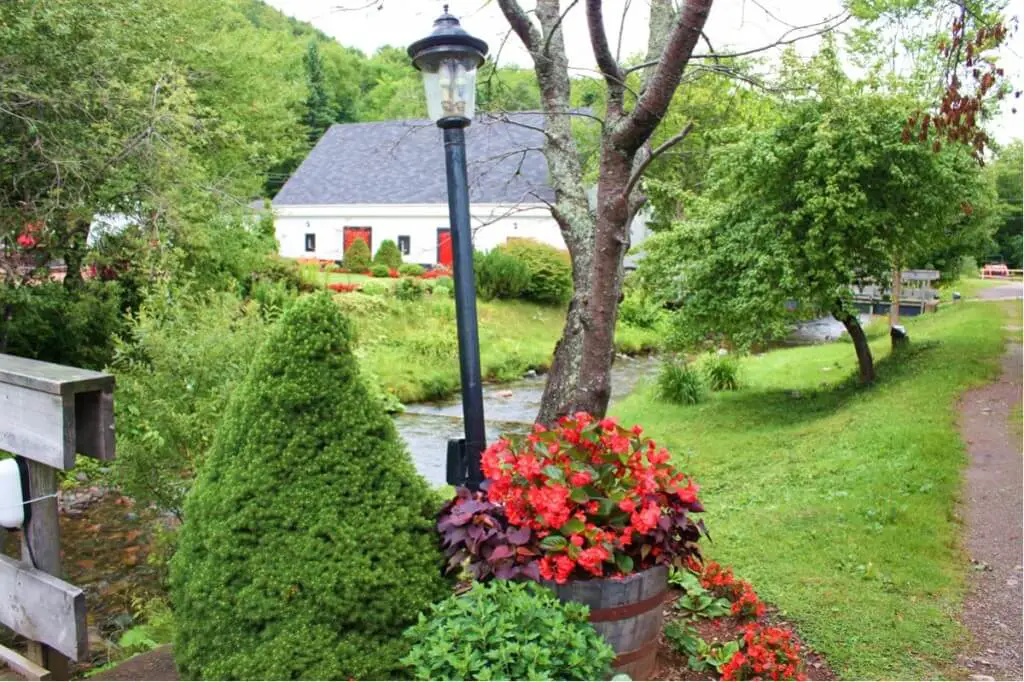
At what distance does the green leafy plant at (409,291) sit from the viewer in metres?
21.4

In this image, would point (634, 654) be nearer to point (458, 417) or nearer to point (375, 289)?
point (458, 417)

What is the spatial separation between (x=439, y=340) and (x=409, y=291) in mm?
4094

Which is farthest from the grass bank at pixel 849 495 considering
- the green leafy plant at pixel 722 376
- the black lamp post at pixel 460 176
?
the black lamp post at pixel 460 176

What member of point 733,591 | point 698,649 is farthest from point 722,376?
point 698,649

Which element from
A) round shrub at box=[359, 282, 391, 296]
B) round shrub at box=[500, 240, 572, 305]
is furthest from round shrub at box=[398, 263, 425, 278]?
round shrub at box=[359, 282, 391, 296]

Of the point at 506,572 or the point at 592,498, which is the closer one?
the point at 506,572

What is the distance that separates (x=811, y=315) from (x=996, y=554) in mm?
6148

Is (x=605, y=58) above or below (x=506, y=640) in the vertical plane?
above

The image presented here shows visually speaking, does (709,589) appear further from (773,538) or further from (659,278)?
(659,278)

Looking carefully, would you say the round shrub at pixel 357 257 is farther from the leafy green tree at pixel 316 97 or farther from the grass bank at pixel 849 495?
the leafy green tree at pixel 316 97

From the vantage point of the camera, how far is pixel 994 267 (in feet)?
175

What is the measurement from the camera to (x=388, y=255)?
29.0 m

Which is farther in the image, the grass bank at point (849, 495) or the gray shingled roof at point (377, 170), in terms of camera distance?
the gray shingled roof at point (377, 170)

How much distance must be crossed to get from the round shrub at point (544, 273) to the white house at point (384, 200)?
10.9ft
